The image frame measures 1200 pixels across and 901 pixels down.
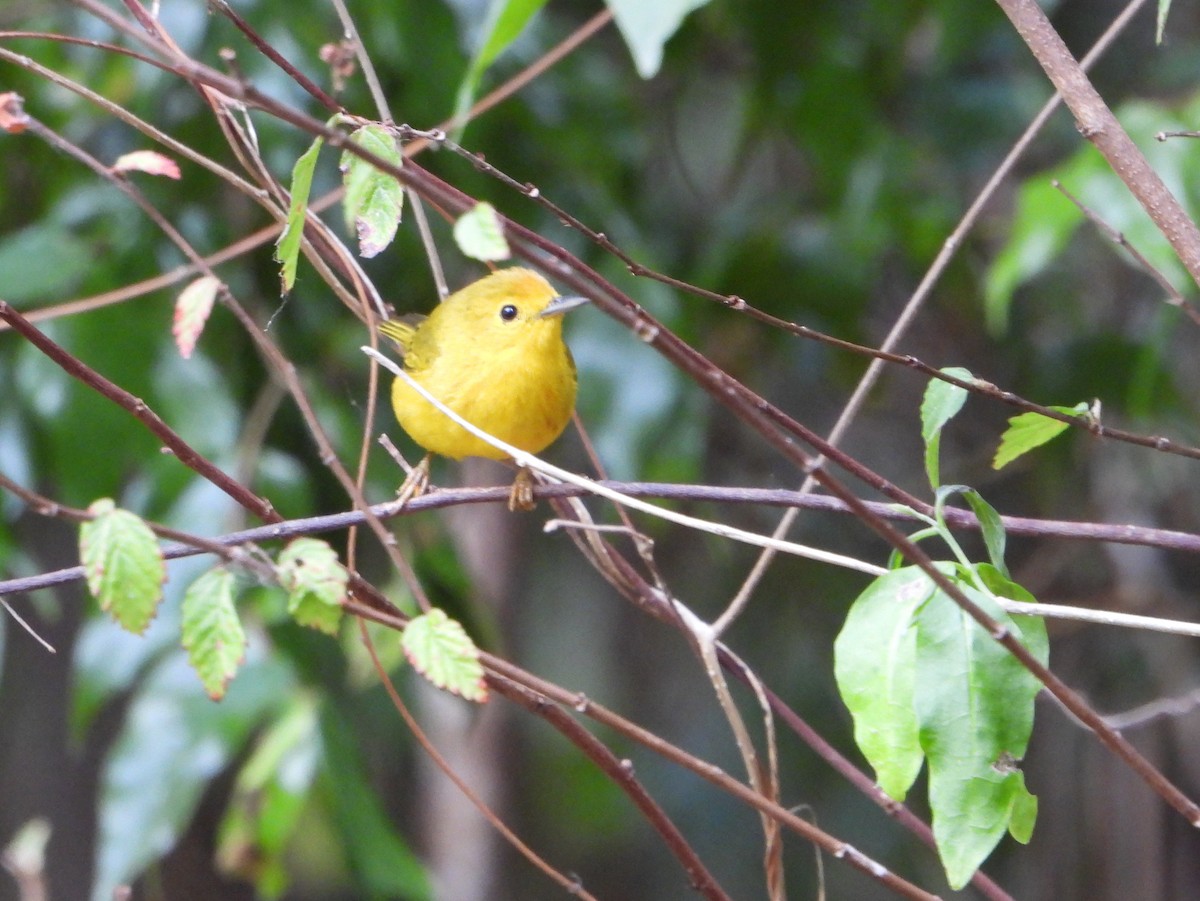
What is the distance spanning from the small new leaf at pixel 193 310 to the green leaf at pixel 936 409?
0.67 meters

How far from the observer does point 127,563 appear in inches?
40.8

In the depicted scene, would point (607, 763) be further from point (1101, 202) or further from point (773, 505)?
point (1101, 202)

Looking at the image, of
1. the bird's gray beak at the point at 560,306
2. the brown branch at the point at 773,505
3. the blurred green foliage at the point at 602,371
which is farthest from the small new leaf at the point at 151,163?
the blurred green foliage at the point at 602,371

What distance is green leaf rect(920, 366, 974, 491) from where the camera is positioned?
125 centimetres

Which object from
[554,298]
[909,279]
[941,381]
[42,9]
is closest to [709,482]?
[909,279]

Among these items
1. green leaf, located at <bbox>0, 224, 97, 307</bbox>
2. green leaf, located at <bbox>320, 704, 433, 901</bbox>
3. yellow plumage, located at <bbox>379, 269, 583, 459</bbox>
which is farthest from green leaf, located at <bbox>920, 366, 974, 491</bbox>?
green leaf, located at <bbox>0, 224, 97, 307</bbox>

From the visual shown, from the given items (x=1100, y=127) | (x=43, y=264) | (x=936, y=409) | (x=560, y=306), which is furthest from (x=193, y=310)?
(x=43, y=264)

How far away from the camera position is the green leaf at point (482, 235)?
0.85 meters

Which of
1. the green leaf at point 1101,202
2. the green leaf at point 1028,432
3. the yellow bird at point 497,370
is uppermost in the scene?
the green leaf at point 1028,432

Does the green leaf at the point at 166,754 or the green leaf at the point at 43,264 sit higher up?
the green leaf at the point at 43,264

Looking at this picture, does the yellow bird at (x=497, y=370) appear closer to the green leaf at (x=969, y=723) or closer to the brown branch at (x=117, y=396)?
the brown branch at (x=117, y=396)

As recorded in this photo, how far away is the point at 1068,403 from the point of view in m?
3.57

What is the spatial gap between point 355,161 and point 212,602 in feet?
1.44

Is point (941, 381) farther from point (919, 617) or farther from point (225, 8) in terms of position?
point (225, 8)
